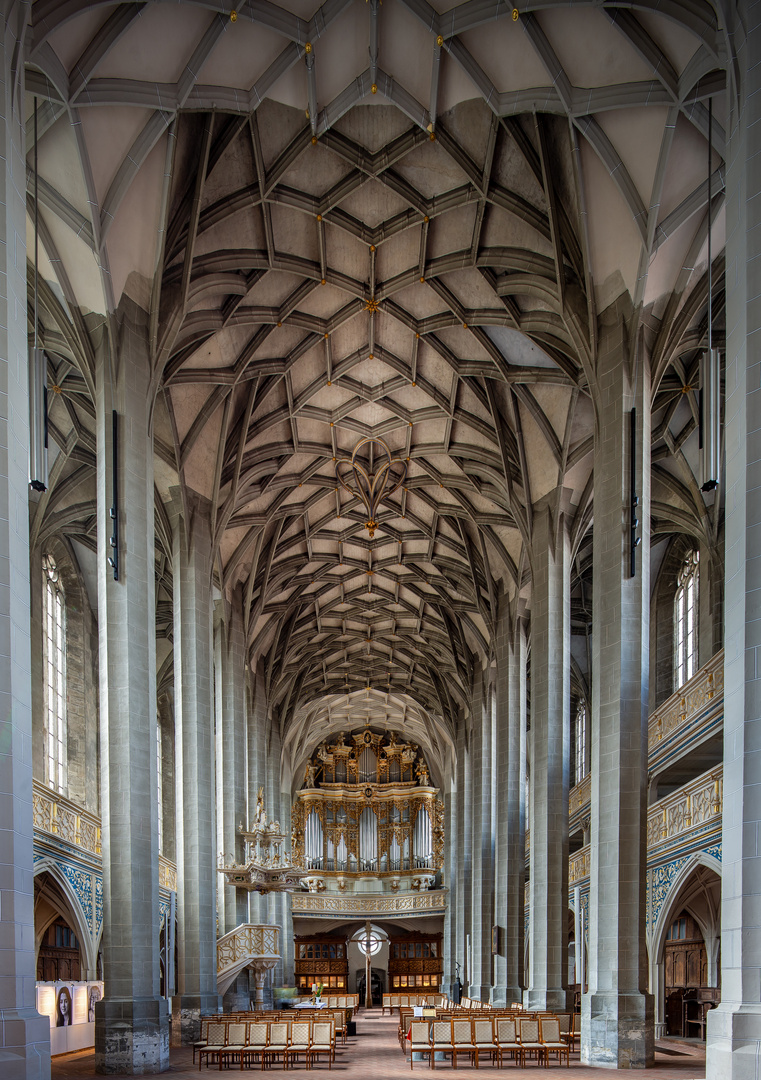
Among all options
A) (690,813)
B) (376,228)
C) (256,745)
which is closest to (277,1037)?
(690,813)

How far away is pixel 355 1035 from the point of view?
103 feet

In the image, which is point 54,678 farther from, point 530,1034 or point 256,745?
point 530,1034

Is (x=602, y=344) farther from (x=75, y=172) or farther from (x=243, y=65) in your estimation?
(x=75, y=172)

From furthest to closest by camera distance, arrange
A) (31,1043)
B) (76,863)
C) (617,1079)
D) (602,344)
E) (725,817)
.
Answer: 1. (76,863)
2. (602,344)
3. (617,1079)
4. (725,817)
5. (31,1043)

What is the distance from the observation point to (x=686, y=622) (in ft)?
98.3

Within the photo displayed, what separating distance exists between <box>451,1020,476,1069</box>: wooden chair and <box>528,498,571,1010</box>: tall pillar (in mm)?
6768

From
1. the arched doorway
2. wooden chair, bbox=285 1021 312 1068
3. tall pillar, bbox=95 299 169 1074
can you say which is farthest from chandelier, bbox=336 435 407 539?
wooden chair, bbox=285 1021 312 1068

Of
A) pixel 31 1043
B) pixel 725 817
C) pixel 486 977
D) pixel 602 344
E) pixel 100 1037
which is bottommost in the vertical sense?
pixel 486 977

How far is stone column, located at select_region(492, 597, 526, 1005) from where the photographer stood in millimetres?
31453

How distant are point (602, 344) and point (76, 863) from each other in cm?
1672

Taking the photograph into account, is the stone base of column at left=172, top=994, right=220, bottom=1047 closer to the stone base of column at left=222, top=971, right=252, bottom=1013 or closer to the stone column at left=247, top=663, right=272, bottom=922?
the stone base of column at left=222, top=971, right=252, bottom=1013

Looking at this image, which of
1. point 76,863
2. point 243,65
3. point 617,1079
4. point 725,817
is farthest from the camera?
point 76,863

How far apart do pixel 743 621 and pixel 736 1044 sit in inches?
140

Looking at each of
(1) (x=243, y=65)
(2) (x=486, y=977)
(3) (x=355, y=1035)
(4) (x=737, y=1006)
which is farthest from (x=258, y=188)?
(2) (x=486, y=977)
